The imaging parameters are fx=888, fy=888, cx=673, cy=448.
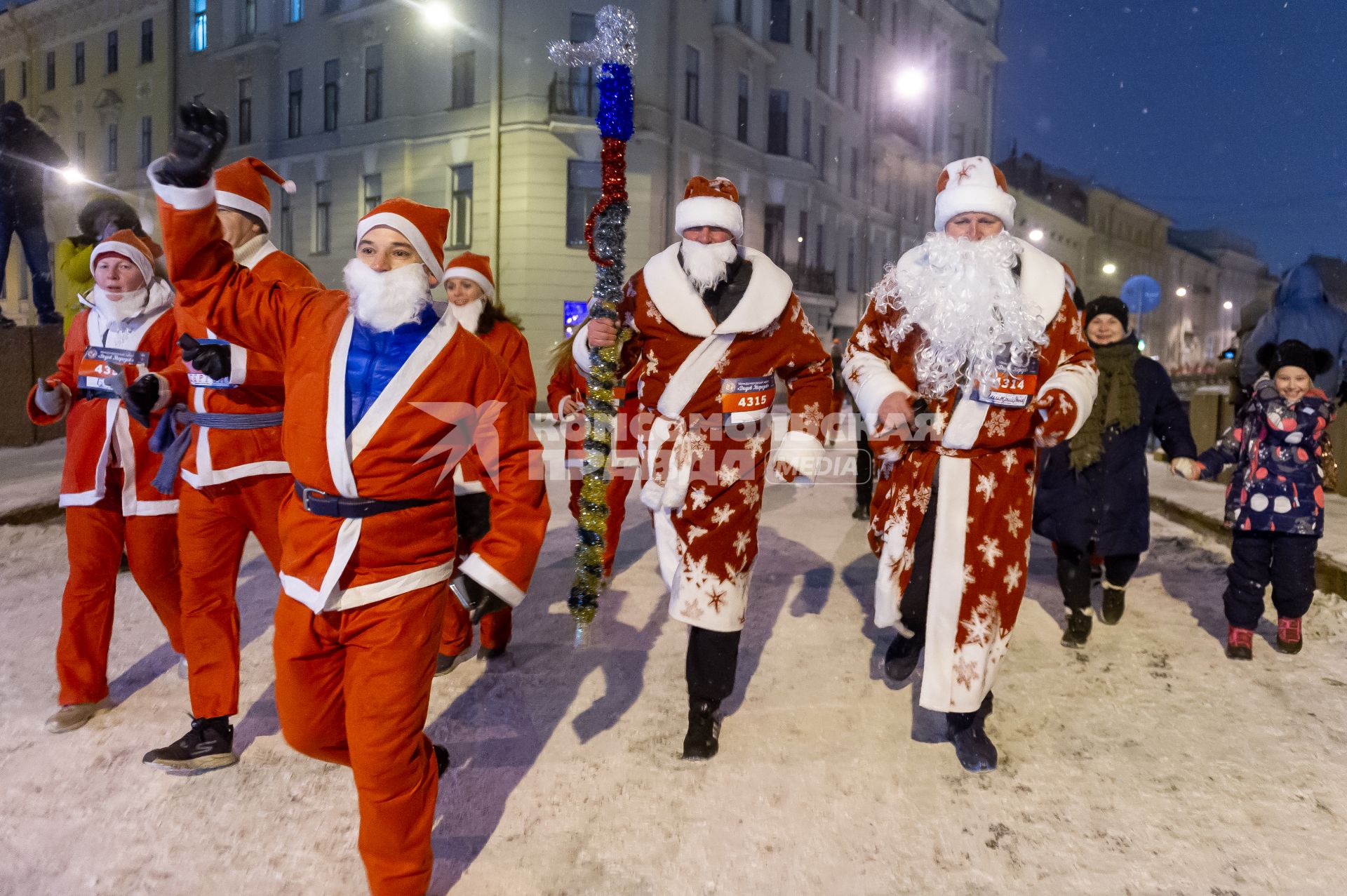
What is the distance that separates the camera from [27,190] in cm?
1083

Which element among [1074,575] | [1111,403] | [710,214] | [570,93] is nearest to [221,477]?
[710,214]

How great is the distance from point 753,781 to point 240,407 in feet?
7.71

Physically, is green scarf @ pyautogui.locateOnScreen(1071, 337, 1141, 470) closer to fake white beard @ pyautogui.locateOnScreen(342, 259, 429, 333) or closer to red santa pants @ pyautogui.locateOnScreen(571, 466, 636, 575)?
red santa pants @ pyautogui.locateOnScreen(571, 466, 636, 575)

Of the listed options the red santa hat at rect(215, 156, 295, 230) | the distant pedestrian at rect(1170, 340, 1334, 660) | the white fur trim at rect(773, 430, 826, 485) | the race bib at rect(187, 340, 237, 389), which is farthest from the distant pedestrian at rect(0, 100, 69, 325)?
the distant pedestrian at rect(1170, 340, 1334, 660)

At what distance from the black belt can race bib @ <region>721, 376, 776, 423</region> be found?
146 cm

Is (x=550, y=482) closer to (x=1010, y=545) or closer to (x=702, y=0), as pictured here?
(x=1010, y=545)

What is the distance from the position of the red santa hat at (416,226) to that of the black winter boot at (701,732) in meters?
1.91

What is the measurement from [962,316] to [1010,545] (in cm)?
86

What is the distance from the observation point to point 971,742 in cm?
337

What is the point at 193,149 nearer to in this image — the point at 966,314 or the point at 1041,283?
the point at 966,314

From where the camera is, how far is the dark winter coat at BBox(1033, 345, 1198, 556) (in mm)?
4867

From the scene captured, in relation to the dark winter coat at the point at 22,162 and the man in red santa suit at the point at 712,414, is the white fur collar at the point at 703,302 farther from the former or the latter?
the dark winter coat at the point at 22,162

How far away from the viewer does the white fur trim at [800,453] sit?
12.0ft

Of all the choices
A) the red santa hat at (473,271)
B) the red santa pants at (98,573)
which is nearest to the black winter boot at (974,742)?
the red santa hat at (473,271)
